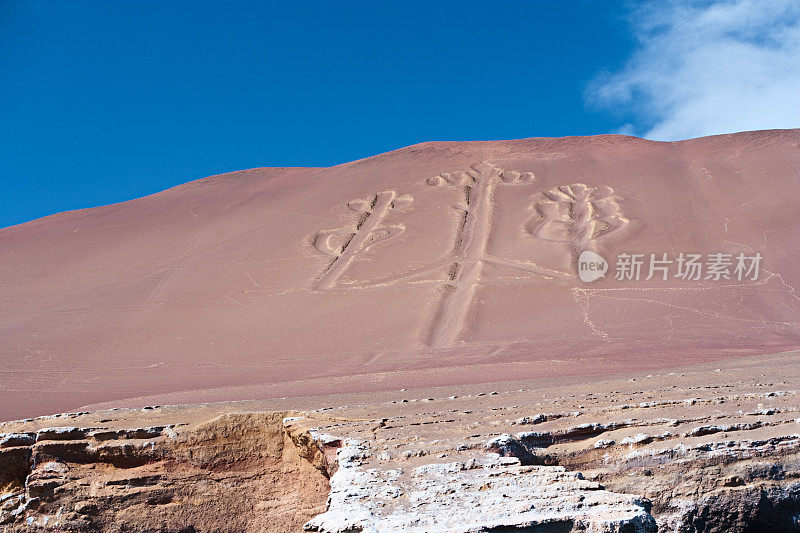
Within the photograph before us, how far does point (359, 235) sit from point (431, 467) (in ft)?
52.4

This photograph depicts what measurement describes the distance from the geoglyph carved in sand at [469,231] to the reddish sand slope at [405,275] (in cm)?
8

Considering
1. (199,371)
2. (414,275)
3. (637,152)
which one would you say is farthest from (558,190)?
(199,371)

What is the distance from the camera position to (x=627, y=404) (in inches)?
244

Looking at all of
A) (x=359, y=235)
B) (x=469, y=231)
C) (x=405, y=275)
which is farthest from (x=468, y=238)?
(x=359, y=235)

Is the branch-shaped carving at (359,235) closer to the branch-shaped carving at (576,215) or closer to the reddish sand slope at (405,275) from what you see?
the reddish sand slope at (405,275)

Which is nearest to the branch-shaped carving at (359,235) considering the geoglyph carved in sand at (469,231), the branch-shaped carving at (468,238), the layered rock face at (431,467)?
the geoglyph carved in sand at (469,231)

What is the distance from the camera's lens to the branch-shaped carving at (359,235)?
18.5 m

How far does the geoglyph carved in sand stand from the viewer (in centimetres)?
1602

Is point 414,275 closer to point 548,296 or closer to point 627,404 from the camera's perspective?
point 548,296

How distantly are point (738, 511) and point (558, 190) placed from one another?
60.0ft

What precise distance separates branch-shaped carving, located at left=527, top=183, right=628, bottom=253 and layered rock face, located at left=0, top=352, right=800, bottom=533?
1212 centimetres

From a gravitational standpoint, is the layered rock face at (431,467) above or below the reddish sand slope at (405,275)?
below

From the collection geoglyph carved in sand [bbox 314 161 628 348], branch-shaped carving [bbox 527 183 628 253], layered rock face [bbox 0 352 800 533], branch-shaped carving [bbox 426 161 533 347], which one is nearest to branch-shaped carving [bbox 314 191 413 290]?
geoglyph carved in sand [bbox 314 161 628 348]

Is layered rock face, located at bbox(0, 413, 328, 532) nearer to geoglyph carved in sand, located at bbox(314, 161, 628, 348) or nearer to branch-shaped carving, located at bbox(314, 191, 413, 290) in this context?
geoglyph carved in sand, located at bbox(314, 161, 628, 348)
